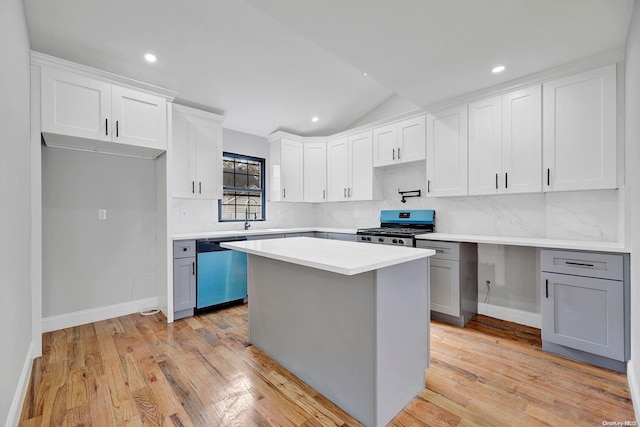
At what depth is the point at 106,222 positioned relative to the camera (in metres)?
3.22

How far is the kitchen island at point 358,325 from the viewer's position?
61.2 inches

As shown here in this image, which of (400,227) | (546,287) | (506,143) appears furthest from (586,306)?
(400,227)

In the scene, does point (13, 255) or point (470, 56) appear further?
point (470, 56)

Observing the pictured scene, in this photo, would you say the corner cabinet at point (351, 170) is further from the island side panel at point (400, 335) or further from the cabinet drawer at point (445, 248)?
the island side panel at point (400, 335)

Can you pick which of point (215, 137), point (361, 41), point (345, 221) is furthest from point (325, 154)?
point (361, 41)

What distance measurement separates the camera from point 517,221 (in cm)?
305

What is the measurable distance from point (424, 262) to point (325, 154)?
10.7 feet

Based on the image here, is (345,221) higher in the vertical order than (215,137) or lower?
lower

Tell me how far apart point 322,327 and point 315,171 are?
10.9 feet

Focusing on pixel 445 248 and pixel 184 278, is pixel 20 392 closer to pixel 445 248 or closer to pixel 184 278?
pixel 184 278

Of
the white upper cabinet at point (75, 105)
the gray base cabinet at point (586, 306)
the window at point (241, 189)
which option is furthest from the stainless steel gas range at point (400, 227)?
the white upper cabinet at point (75, 105)

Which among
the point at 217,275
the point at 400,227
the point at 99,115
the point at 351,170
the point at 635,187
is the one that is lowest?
the point at 217,275

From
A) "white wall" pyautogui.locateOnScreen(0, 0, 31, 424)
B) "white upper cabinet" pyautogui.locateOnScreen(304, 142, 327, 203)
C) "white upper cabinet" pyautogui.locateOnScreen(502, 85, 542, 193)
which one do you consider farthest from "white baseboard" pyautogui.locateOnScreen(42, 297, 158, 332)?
"white upper cabinet" pyautogui.locateOnScreen(502, 85, 542, 193)

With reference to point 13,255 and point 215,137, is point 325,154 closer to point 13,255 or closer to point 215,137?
point 215,137
